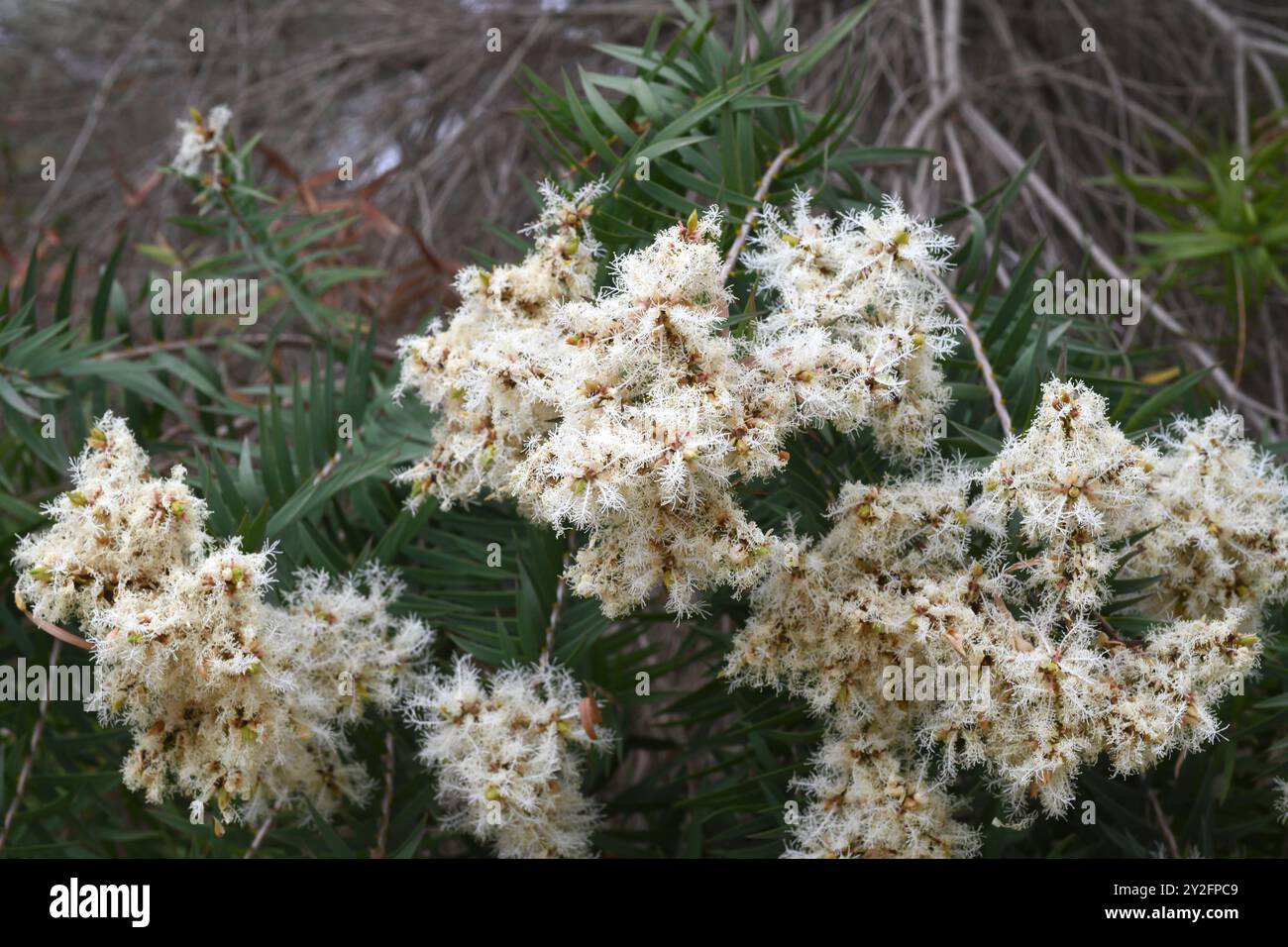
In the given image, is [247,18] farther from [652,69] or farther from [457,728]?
[457,728]

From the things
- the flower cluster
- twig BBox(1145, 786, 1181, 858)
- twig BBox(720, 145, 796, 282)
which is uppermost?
twig BBox(720, 145, 796, 282)

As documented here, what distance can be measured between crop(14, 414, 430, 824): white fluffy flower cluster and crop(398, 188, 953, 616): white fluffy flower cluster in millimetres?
237

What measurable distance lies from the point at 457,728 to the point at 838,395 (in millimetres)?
561

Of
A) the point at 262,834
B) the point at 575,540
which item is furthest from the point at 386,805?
the point at 575,540

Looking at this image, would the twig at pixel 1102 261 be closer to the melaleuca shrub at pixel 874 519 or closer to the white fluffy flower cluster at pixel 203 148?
the melaleuca shrub at pixel 874 519

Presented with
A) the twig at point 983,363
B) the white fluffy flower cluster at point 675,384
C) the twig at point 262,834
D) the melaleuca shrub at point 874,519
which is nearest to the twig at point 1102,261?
the twig at point 983,363

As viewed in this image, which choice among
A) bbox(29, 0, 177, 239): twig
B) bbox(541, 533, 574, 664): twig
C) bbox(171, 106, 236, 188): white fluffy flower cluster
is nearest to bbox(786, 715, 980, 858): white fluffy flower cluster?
bbox(541, 533, 574, 664): twig

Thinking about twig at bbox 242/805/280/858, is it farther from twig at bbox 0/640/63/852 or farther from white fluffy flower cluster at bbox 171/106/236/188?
white fluffy flower cluster at bbox 171/106/236/188

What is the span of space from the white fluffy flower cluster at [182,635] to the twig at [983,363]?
79 centimetres

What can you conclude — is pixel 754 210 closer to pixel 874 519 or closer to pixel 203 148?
pixel 874 519

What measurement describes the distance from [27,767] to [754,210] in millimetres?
1218

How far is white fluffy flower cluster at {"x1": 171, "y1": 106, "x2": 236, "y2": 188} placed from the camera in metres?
1.76

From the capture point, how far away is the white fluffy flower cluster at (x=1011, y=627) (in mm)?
1050
